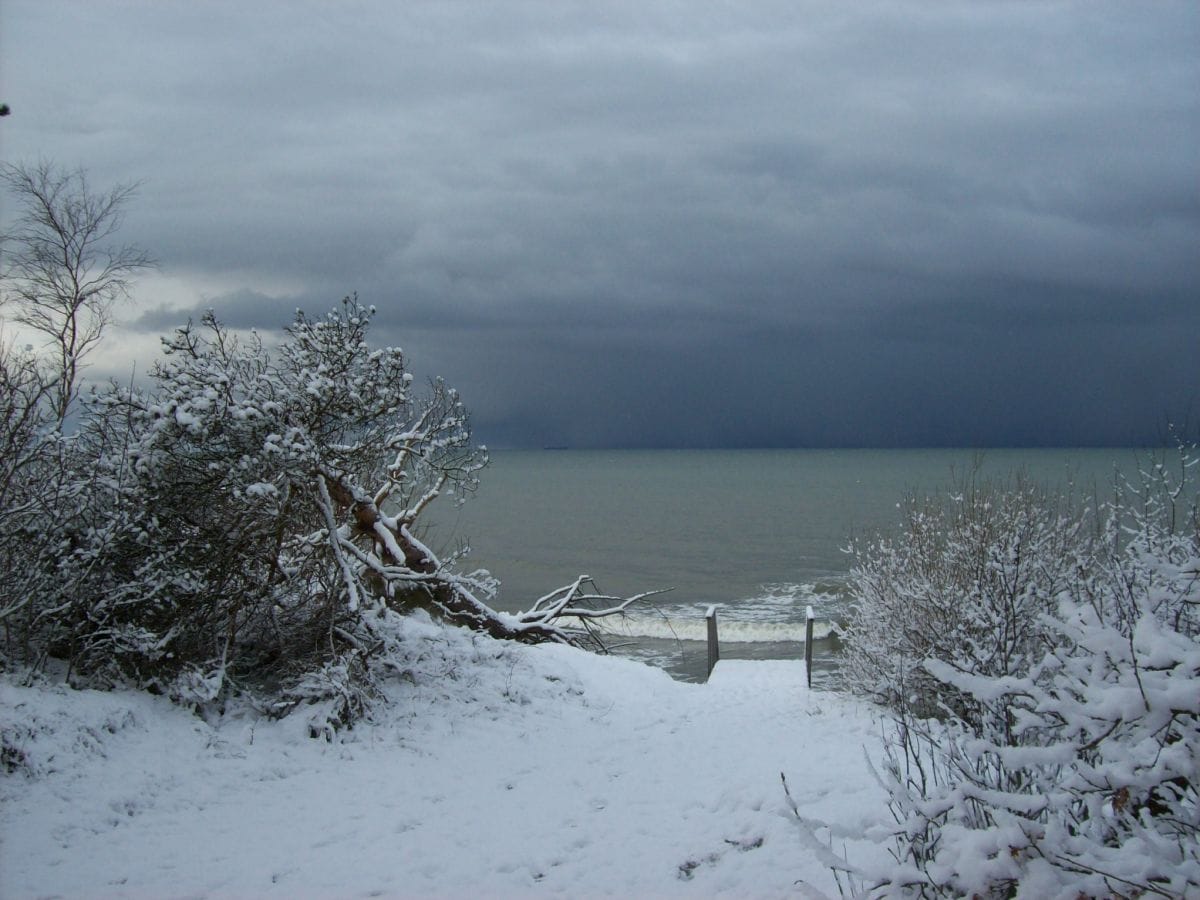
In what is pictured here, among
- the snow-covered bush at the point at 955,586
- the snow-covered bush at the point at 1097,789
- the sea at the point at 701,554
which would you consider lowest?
the sea at the point at 701,554

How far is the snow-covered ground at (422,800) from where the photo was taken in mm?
6277

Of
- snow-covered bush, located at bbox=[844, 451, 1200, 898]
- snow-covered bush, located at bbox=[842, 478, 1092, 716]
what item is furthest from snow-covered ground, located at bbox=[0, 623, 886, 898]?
snow-covered bush, located at bbox=[842, 478, 1092, 716]

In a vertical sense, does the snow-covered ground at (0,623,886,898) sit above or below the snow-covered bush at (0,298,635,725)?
below

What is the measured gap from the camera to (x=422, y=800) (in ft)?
26.3

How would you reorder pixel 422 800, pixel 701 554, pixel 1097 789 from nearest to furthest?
pixel 1097 789 < pixel 422 800 < pixel 701 554

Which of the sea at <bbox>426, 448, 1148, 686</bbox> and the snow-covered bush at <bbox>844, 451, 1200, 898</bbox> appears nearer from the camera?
the snow-covered bush at <bbox>844, 451, 1200, 898</bbox>

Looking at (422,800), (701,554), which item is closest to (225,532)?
(422,800)

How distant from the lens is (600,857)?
6855 millimetres

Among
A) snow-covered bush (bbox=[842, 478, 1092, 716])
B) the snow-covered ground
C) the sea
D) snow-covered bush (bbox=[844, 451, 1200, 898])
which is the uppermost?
snow-covered bush (bbox=[844, 451, 1200, 898])

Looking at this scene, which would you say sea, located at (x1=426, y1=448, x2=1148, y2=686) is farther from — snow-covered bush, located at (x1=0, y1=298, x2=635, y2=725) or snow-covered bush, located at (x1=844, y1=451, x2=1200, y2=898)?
snow-covered bush, located at (x1=844, y1=451, x2=1200, y2=898)

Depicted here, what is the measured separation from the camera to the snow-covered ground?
628cm

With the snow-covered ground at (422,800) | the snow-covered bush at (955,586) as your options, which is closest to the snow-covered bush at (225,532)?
the snow-covered ground at (422,800)

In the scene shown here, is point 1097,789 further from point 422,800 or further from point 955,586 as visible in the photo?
point 955,586

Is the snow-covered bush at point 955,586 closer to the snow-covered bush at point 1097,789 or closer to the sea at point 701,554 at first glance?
the sea at point 701,554
